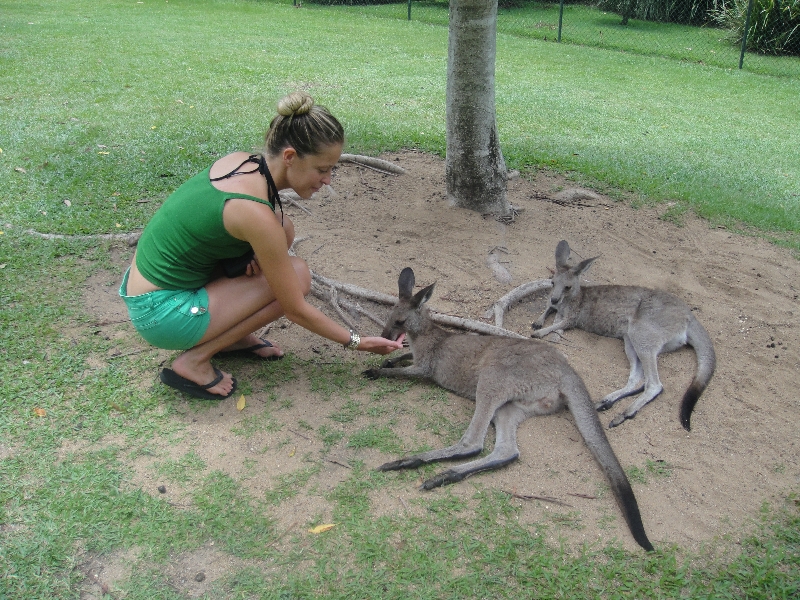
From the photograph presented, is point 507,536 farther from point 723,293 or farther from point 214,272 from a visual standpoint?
point 723,293

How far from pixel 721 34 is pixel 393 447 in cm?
1818

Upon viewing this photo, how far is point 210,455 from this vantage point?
3.38m

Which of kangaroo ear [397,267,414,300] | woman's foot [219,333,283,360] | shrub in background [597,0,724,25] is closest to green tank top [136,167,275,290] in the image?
woman's foot [219,333,283,360]

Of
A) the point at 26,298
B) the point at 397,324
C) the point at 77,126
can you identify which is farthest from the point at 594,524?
the point at 77,126

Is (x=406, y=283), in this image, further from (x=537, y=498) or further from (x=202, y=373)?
(x=537, y=498)

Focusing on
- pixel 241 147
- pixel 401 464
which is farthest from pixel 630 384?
pixel 241 147

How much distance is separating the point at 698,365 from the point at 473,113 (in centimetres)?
276

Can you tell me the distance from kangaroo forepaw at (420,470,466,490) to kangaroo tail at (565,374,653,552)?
0.70 m

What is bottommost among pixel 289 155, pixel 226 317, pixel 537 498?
pixel 537 498

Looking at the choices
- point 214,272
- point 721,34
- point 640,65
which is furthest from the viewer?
point 721,34

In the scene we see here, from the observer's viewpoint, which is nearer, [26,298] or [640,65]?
[26,298]

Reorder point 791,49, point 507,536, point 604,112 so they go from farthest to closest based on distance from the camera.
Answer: point 791,49 < point 604,112 < point 507,536

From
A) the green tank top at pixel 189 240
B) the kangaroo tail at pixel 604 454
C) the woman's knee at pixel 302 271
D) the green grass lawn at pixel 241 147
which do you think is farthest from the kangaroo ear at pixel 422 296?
the green tank top at pixel 189 240

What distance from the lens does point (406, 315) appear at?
4.37 metres
